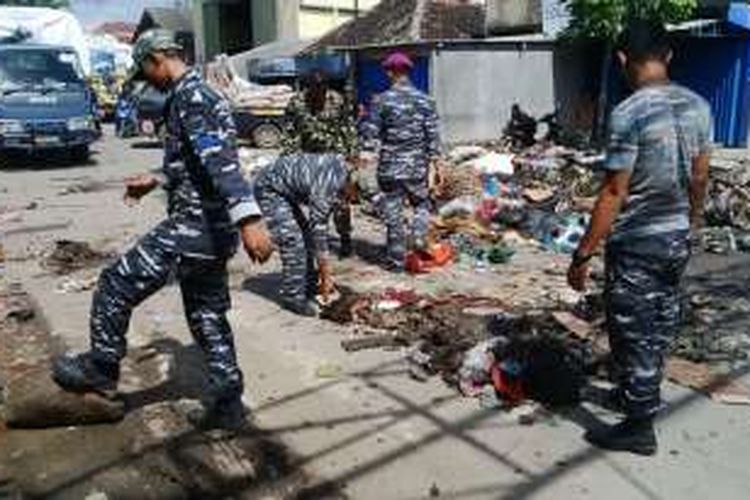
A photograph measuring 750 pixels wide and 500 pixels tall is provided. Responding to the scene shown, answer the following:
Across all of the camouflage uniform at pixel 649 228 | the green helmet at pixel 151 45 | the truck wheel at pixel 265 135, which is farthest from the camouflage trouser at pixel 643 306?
the truck wheel at pixel 265 135

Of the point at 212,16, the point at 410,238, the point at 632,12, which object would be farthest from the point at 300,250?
the point at 212,16

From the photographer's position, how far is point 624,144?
4867 millimetres

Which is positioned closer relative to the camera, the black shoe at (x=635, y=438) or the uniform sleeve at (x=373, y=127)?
the black shoe at (x=635, y=438)

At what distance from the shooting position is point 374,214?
1305cm

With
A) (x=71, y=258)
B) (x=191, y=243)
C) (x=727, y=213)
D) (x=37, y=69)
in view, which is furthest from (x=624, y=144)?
(x=37, y=69)

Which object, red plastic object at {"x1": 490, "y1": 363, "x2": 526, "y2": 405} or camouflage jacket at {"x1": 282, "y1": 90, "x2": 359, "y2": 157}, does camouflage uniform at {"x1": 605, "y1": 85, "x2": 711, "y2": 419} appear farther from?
camouflage jacket at {"x1": 282, "y1": 90, "x2": 359, "y2": 157}

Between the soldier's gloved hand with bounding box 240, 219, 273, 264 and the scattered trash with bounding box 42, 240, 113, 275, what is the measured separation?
5.47 meters

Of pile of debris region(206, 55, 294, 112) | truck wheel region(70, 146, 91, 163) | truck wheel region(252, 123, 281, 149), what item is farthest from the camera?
pile of debris region(206, 55, 294, 112)

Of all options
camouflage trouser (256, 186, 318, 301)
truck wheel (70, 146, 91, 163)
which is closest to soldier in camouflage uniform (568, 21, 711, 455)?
camouflage trouser (256, 186, 318, 301)

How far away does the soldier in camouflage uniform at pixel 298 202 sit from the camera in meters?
8.07

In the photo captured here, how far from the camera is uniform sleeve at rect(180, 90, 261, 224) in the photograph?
5.04 metres

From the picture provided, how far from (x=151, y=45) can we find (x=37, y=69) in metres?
16.2

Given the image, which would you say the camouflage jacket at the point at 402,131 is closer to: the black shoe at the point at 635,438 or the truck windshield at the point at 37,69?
the black shoe at the point at 635,438

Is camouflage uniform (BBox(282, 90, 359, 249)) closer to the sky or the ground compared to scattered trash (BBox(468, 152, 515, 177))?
closer to the sky
